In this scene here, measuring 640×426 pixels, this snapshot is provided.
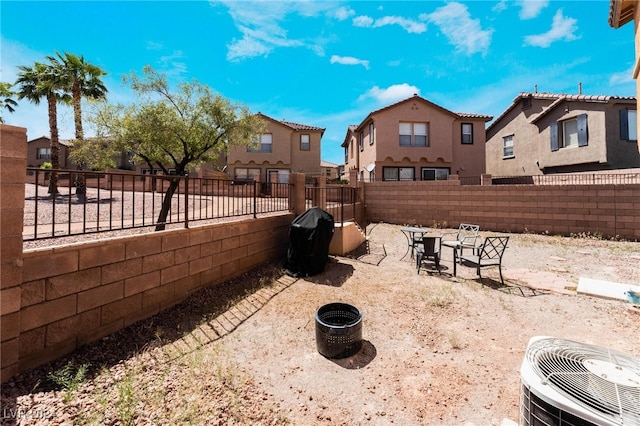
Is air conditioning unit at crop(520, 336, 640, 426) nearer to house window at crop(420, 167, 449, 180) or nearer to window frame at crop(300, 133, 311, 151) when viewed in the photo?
house window at crop(420, 167, 449, 180)

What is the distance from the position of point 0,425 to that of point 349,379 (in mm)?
3263

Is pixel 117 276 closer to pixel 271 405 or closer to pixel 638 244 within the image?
pixel 271 405

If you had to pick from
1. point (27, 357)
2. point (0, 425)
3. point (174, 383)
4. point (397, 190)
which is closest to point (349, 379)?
point (174, 383)

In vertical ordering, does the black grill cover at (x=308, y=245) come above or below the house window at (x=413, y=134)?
below

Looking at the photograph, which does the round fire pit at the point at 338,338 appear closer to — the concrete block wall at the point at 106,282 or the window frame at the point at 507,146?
the concrete block wall at the point at 106,282

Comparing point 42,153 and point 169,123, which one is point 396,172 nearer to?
point 169,123

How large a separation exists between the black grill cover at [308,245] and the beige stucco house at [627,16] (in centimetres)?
619

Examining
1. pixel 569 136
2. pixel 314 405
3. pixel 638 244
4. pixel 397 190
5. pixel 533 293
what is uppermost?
pixel 569 136

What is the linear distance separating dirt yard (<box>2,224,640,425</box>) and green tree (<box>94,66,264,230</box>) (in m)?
4.80

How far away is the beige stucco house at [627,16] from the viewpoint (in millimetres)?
5042

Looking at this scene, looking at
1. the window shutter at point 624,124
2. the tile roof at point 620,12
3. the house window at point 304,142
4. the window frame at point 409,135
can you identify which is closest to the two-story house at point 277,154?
the house window at point 304,142

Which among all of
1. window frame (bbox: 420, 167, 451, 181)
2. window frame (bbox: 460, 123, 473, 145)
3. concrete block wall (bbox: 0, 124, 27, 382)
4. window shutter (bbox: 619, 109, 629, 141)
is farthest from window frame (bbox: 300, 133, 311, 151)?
concrete block wall (bbox: 0, 124, 27, 382)

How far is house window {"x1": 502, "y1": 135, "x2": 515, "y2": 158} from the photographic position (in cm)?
2162

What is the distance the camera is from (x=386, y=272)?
7270 millimetres
